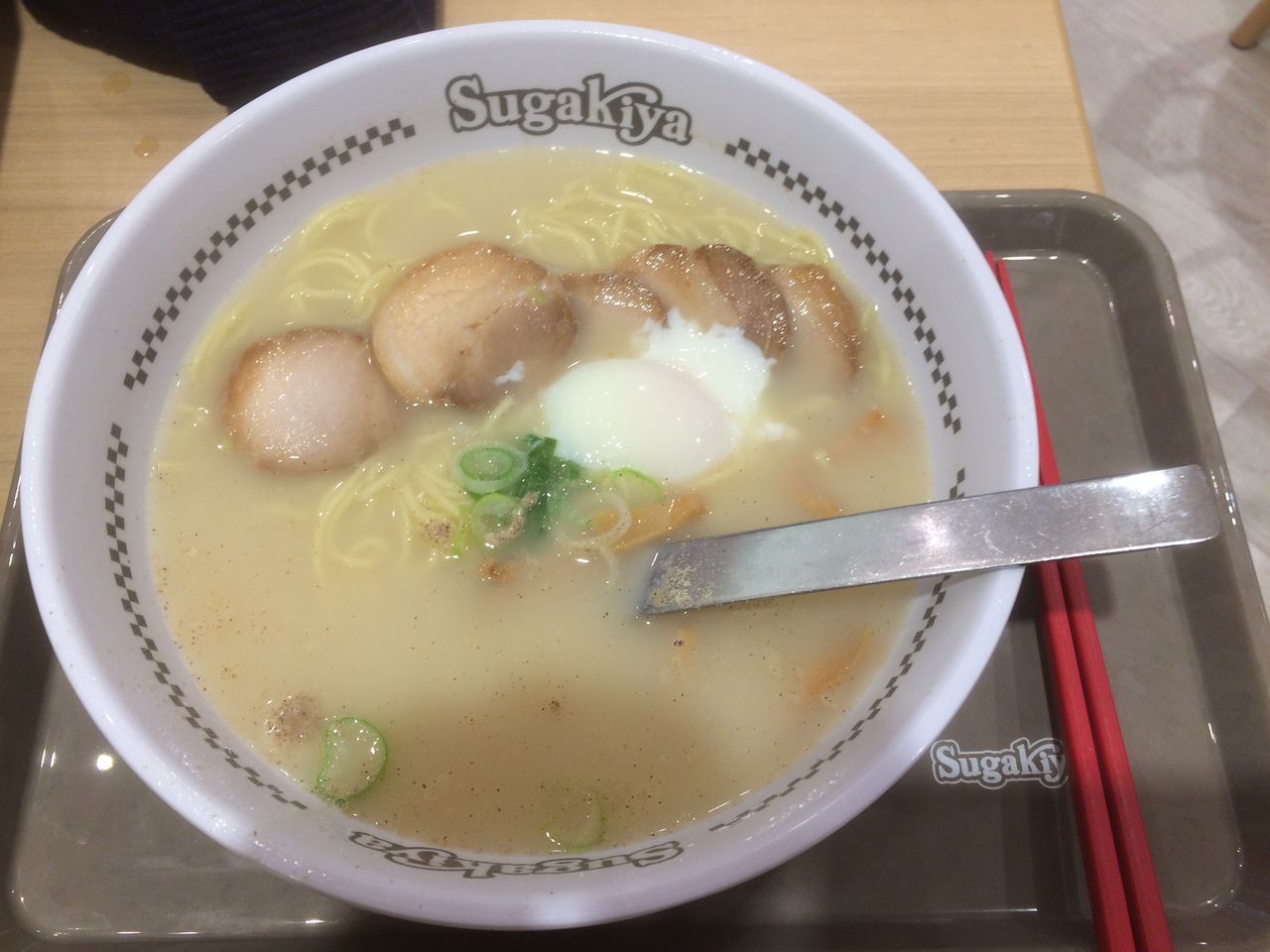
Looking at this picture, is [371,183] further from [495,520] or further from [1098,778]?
[1098,778]

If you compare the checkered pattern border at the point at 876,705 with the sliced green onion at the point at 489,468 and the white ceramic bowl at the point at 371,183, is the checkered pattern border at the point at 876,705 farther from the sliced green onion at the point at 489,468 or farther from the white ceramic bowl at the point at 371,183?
the sliced green onion at the point at 489,468

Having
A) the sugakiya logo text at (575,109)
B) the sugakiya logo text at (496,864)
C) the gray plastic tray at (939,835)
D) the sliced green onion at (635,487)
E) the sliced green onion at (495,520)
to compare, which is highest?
the sugakiya logo text at (575,109)

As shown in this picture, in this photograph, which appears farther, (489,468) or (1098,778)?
(489,468)

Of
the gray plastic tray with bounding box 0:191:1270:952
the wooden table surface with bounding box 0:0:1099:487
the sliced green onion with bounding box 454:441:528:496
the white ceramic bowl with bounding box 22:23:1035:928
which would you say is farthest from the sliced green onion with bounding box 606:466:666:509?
the wooden table surface with bounding box 0:0:1099:487

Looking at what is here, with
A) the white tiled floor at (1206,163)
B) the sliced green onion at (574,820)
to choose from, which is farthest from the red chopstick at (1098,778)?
the white tiled floor at (1206,163)

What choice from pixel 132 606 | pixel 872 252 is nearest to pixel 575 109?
pixel 872 252

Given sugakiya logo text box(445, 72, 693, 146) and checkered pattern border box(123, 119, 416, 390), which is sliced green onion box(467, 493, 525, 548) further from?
sugakiya logo text box(445, 72, 693, 146)
